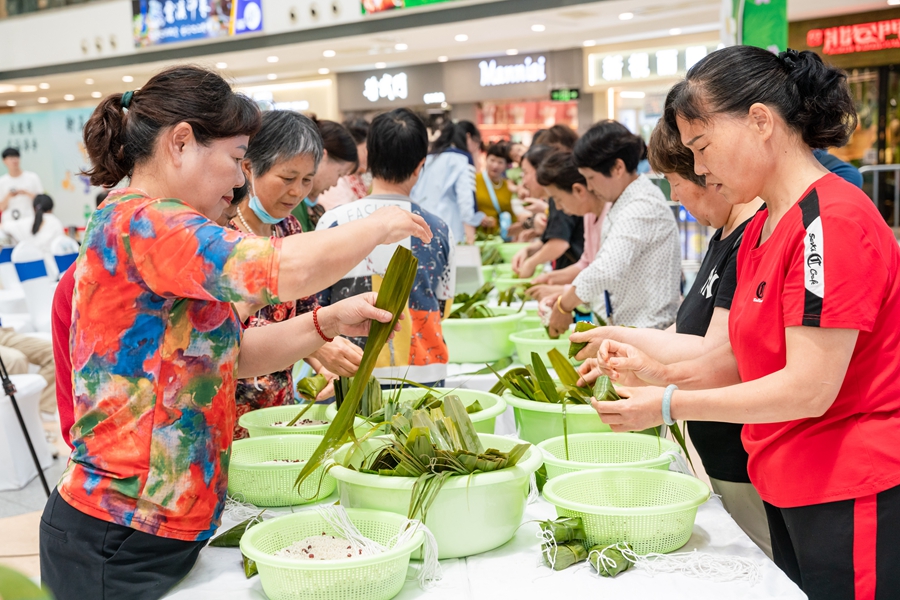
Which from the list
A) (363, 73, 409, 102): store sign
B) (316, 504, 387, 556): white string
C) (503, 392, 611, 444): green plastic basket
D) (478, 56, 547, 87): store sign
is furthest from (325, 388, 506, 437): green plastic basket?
(363, 73, 409, 102): store sign

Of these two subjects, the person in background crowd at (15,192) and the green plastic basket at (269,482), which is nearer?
the green plastic basket at (269,482)

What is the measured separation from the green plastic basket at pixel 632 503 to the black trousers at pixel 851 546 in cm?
19

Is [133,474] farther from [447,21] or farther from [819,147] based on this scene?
[447,21]

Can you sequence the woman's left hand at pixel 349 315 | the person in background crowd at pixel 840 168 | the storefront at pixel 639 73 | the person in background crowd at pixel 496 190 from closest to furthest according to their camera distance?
the woman's left hand at pixel 349 315 → the person in background crowd at pixel 840 168 → the person in background crowd at pixel 496 190 → the storefront at pixel 639 73

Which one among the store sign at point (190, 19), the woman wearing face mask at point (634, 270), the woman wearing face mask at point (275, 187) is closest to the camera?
the woman wearing face mask at point (275, 187)

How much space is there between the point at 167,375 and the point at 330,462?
432 mm

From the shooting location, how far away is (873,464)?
1396mm

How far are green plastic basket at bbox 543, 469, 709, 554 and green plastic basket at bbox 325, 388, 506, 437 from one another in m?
0.35

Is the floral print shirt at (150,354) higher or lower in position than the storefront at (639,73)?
lower

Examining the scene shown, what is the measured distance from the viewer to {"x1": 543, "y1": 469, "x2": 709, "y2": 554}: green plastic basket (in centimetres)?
144

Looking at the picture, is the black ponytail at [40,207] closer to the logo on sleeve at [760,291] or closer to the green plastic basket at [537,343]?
the green plastic basket at [537,343]

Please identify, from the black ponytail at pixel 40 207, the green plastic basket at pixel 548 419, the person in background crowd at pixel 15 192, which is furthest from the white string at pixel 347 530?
the person in background crowd at pixel 15 192

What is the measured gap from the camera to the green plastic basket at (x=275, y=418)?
6.34 ft

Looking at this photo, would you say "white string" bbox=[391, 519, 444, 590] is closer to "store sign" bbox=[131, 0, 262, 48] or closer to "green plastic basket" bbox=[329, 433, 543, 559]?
"green plastic basket" bbox=[329, 433, 543, 559]
